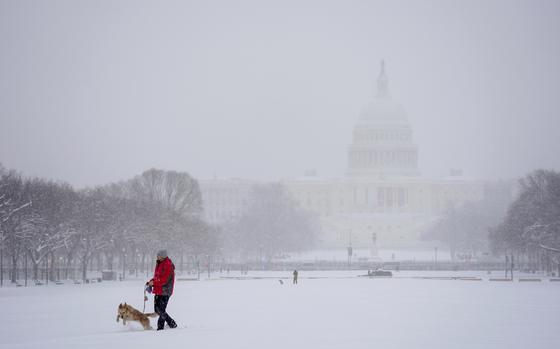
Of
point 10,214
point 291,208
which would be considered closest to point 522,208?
point 10,214

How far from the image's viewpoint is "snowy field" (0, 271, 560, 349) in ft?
71.8

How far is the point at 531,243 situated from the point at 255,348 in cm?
5569

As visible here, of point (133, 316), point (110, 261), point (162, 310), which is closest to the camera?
point (162, 310)

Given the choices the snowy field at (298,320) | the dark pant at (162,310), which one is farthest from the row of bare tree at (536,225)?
the dark pant at (162,310)

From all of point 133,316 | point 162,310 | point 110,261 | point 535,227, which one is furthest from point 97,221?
point 162,310

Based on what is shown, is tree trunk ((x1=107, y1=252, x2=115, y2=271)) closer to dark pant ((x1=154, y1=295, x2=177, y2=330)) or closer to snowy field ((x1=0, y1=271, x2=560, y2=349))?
snowy field ((x1=0, y1=271, x2=560, y2=349))

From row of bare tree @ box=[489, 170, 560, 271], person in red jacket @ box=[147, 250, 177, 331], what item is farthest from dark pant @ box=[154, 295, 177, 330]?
row of bare tree @ box=[489, 170, 560, 271]

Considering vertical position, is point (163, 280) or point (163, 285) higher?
point (163, 280)

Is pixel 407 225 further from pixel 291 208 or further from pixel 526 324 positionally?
pixel 526 324

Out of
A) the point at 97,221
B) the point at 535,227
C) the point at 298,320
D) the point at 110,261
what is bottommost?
the point at 298,320

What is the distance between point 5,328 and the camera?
26891mm

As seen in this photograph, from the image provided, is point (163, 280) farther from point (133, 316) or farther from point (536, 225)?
point (536, 225)

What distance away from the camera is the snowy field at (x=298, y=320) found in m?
21.9

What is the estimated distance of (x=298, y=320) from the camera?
27.6 m
